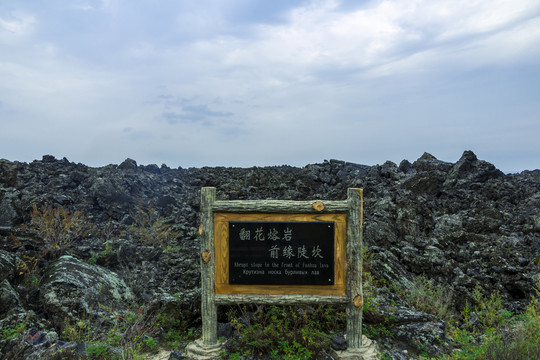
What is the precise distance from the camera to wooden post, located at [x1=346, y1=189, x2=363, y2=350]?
549cm

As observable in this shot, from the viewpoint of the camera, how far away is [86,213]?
12.9m

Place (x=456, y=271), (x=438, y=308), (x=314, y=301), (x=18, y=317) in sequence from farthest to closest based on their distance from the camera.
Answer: (x=456, y=271) < (x=438, y=308) < (x=18, y=317) < (x=314, y=301)

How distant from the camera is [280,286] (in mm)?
5574

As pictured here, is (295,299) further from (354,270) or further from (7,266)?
(7,266)

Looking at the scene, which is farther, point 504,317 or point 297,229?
point 504,317

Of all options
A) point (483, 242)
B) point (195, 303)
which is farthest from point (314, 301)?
point (483, 242)

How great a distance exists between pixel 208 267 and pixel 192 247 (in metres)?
4.93

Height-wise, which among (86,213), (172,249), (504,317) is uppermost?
(86,213)

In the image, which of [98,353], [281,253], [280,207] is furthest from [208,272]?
[98,353]

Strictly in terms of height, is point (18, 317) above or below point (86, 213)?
below

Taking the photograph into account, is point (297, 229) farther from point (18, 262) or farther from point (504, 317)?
point (18, 262)

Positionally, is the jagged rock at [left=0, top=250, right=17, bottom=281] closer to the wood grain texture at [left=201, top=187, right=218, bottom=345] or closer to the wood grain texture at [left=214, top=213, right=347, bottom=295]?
the wood grain texture at [left=201, top=187, right=218, bottom=345]

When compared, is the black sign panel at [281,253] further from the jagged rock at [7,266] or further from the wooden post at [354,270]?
the jagged rock at [7,266]

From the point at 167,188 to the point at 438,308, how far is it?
45.1ft
